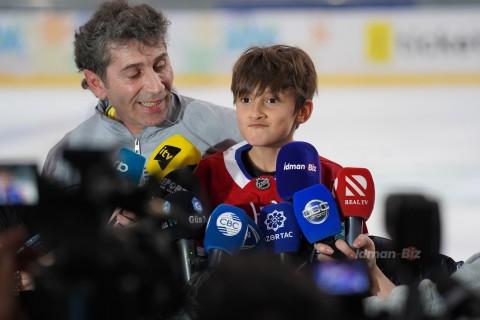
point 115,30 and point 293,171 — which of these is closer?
point 293,171

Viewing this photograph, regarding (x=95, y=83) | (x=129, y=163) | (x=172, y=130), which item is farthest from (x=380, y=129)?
(x=129, y=163)

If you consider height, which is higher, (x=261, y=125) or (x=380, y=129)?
(x=261, y=125)

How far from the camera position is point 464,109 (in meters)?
4.61

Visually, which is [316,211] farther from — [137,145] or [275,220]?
[137,145]

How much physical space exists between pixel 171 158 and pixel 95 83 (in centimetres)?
58

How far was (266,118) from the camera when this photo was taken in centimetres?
216

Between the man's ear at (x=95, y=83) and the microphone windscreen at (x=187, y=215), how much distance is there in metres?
0.78

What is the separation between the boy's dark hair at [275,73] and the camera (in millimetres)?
2188

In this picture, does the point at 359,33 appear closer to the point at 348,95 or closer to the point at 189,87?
the point at 348,95

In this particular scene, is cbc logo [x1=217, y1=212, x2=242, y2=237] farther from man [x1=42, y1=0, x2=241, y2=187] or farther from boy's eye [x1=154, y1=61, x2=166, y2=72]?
boy's eye [x1=154, y1=61, x2=166, y2=72]

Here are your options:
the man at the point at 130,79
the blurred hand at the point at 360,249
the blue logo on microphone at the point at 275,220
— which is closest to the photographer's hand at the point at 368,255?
the blurred hand at the point at 360,249

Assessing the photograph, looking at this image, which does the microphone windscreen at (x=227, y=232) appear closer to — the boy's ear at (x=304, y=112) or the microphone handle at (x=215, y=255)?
the microphone handle at (x=215, y=255)

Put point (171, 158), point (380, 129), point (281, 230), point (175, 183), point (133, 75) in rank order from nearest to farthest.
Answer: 1. point (281, 230)
2. point (175, 183)
3. point (171, 158)
4. point (133, 75)
5. point (380, 129)

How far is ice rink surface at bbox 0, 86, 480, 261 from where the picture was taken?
14.2ft
